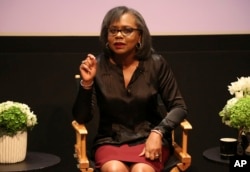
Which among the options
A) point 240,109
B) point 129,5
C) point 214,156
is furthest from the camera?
point 129,5

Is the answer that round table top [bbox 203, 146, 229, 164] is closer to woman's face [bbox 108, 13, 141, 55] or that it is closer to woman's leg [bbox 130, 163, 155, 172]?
woman's leg [bbox 130, 163, 155, 172]

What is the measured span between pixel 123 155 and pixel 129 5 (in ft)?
4.16

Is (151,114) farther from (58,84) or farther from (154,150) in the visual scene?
(58,84)

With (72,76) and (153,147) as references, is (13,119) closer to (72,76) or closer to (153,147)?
(72,76)

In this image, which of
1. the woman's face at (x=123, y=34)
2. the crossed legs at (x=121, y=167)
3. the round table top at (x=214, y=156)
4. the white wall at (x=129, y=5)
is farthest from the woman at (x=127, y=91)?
the white wall at (x=129, y=5)

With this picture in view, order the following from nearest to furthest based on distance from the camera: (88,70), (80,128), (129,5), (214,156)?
(88,70) → (80,128) → (214,156) → (129,5)

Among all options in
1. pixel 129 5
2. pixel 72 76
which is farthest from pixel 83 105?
pixel 129 5

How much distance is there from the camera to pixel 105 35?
11.4ft

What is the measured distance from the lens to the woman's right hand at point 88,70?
3293mm

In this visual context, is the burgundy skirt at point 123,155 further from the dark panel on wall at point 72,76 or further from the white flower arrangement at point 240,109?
the dark panel on wall at point 72,76

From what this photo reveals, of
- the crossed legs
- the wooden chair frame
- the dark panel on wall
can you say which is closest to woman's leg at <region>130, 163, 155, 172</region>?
the crossed legs

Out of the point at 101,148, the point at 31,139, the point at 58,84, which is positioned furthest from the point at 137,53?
the point at 31,139

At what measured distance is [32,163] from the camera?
11.6ft

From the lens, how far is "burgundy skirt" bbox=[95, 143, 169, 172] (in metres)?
3.22
